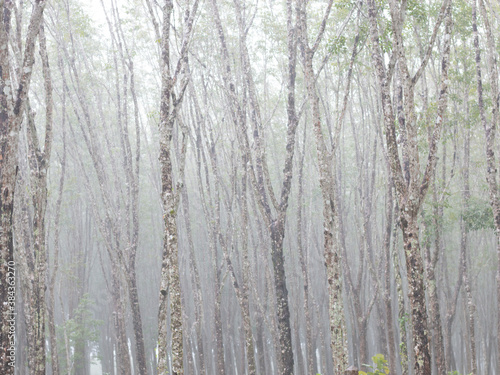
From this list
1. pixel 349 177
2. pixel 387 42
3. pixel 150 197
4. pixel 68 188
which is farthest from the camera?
pixel 150 197

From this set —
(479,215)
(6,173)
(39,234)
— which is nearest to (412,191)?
(6,173)

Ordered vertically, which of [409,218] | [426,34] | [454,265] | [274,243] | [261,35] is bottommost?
[454,265]

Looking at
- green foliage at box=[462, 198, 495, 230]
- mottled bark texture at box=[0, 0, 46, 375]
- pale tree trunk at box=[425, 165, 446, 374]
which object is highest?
mottled bark texture at box=[0, 0, 46, 375]

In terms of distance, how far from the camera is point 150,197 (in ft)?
74.9

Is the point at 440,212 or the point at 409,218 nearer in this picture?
the point at 409,218

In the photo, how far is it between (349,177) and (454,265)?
Answer: 613cm

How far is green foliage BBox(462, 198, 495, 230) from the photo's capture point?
1105cm

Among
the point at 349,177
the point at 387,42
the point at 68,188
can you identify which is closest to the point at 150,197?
the point at 68,188

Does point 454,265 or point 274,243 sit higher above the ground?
point 274,243

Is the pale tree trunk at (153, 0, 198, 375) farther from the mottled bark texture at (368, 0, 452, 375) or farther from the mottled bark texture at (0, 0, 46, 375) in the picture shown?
the mottled bark texture at (368, 0, 452, 375)

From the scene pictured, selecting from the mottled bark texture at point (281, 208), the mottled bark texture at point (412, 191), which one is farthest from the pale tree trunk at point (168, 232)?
the mottled bark texture at point (412, 191)

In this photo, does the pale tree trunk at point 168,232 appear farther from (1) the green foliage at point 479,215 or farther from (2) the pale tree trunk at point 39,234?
(1) the green foliage at point 479,215

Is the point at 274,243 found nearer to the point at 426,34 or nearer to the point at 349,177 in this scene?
the point at 426,34

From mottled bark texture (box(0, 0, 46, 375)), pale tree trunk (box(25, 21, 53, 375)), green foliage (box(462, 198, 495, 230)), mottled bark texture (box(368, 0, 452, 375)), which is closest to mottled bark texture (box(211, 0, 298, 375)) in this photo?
mottled bark texture (box(368, 0, 452, 375))
